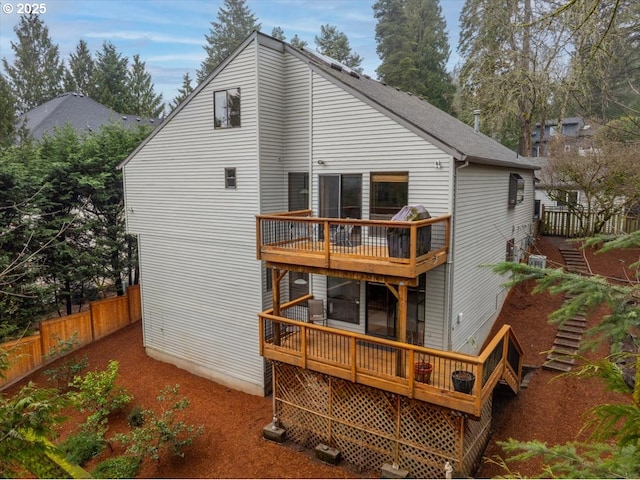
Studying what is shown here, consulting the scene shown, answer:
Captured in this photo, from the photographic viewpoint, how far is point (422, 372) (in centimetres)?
825

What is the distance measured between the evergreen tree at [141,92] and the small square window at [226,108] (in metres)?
30.0

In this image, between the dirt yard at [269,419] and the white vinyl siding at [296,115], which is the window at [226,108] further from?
the dirt yard at [269,419]

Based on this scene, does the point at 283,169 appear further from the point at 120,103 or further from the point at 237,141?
the point at 120,103

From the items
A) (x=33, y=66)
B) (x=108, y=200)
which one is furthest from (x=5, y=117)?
(x=33, y=66)

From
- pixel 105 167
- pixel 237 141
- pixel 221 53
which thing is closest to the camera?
pixel 237 141

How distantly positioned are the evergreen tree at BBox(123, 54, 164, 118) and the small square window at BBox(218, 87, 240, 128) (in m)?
30.0

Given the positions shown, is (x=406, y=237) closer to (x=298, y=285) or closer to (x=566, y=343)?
(x=298, y=285)

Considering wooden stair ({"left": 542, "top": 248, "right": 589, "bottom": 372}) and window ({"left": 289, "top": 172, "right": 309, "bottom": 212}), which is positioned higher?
window ({"left": 289, "top": 172, "right": 309, "bottom": 212})

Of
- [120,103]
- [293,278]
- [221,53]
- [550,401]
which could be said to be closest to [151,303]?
[293,278]

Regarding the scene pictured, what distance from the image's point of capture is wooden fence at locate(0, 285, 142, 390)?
46.5 ft

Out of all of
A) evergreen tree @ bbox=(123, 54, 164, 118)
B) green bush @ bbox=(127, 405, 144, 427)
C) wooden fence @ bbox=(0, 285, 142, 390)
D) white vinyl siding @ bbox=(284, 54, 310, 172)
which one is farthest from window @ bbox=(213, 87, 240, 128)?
evergreen tree @ bbox=(123, 54, 164, 118)

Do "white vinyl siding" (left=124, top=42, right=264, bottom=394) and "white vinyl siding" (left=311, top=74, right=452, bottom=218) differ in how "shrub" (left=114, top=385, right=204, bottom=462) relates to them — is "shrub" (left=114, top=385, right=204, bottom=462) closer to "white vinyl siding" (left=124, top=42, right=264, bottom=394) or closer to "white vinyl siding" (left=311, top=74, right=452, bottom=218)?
"white vinyl siding" (left=124, top=42, right=264, bottom=394)

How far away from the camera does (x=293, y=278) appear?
493 inches

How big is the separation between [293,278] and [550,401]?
7521mm
